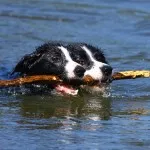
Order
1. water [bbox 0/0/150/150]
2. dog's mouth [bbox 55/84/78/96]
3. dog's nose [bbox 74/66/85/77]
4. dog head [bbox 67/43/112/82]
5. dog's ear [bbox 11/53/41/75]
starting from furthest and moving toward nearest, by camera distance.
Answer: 1. dog's ear [bbox 11/53/41/75]
2. dog's mouth [bbox 55/84/78/96]
3. dog head [bbox 67/43/112/82]
4. dog's nose [bbox 74/66/85/77]
5. water [bbox 0/0/150/150]

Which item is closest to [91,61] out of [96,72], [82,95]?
[96,72]

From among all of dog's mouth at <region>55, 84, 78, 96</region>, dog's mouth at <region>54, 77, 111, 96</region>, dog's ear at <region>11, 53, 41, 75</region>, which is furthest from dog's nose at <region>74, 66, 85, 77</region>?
dog's ear at <region>11, 53, 41, 75</region>

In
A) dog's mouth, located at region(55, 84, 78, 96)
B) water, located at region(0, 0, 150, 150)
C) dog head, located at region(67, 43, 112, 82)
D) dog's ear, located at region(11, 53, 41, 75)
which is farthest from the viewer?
dog's ear, located at region(11, 53, 41, 75)

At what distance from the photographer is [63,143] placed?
658 centimetres

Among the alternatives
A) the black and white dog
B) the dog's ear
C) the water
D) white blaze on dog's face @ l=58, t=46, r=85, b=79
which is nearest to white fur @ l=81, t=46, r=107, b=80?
the black and white dog

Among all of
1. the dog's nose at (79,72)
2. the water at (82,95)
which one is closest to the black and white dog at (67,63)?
the dog's nose at (79,72)

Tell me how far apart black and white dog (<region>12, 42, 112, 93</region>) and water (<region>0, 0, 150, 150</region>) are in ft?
1.03

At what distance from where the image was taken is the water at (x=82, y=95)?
6.83 metres

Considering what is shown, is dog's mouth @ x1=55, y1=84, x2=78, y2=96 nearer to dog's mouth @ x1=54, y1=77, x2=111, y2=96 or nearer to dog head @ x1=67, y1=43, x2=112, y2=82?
dog's mouth @ x1=54, y1=77, x2=111, y2=96

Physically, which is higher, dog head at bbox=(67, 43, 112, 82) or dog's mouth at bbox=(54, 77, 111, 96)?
dog head at bbox=(67, 43, 112, 82)

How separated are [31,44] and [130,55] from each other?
1.75 m

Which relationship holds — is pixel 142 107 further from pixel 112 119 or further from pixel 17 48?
pixel 17 48

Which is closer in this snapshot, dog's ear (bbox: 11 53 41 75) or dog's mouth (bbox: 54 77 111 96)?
dog's mouth (bbox: 54 77 111 96)

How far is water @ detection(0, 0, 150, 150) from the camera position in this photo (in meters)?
6.83
